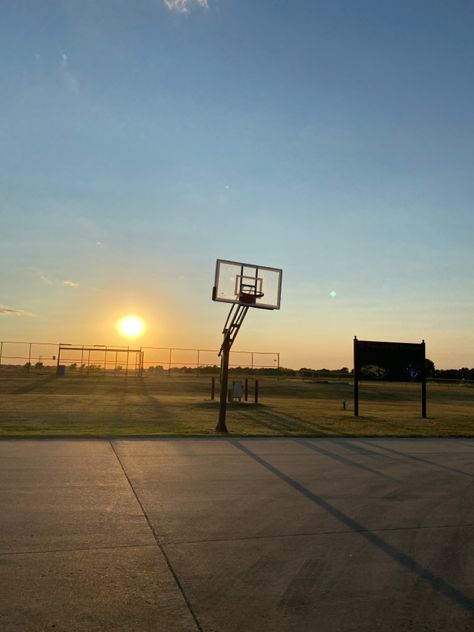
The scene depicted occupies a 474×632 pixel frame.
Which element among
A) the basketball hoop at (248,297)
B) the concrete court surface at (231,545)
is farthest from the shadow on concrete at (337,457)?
the basketball hoop at (248,297)

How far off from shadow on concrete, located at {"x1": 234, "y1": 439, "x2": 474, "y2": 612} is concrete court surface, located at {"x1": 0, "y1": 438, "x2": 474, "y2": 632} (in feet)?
0.06

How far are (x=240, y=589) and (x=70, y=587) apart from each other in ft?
4.12

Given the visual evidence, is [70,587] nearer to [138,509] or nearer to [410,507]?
[138,509]

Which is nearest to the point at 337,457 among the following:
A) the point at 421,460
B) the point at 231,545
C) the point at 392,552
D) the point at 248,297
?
the point at 421,460

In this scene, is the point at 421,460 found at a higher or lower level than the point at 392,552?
higher

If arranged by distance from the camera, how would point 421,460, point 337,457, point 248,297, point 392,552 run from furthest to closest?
point 248,297
point 337,457
point 421,460
point 392,552

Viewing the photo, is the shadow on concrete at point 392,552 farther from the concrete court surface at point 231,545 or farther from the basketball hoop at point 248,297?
the basketball hoop at point 248,297

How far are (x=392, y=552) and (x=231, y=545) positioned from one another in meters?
1.49

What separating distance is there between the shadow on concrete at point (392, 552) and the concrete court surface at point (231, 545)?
0.02m

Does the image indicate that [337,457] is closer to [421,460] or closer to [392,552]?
[421,460]

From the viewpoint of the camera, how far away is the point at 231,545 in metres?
5.01

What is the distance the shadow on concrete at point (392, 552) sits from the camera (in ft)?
13.3

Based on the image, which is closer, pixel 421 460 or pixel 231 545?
pixel 231 545

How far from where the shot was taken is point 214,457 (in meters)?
9.56
